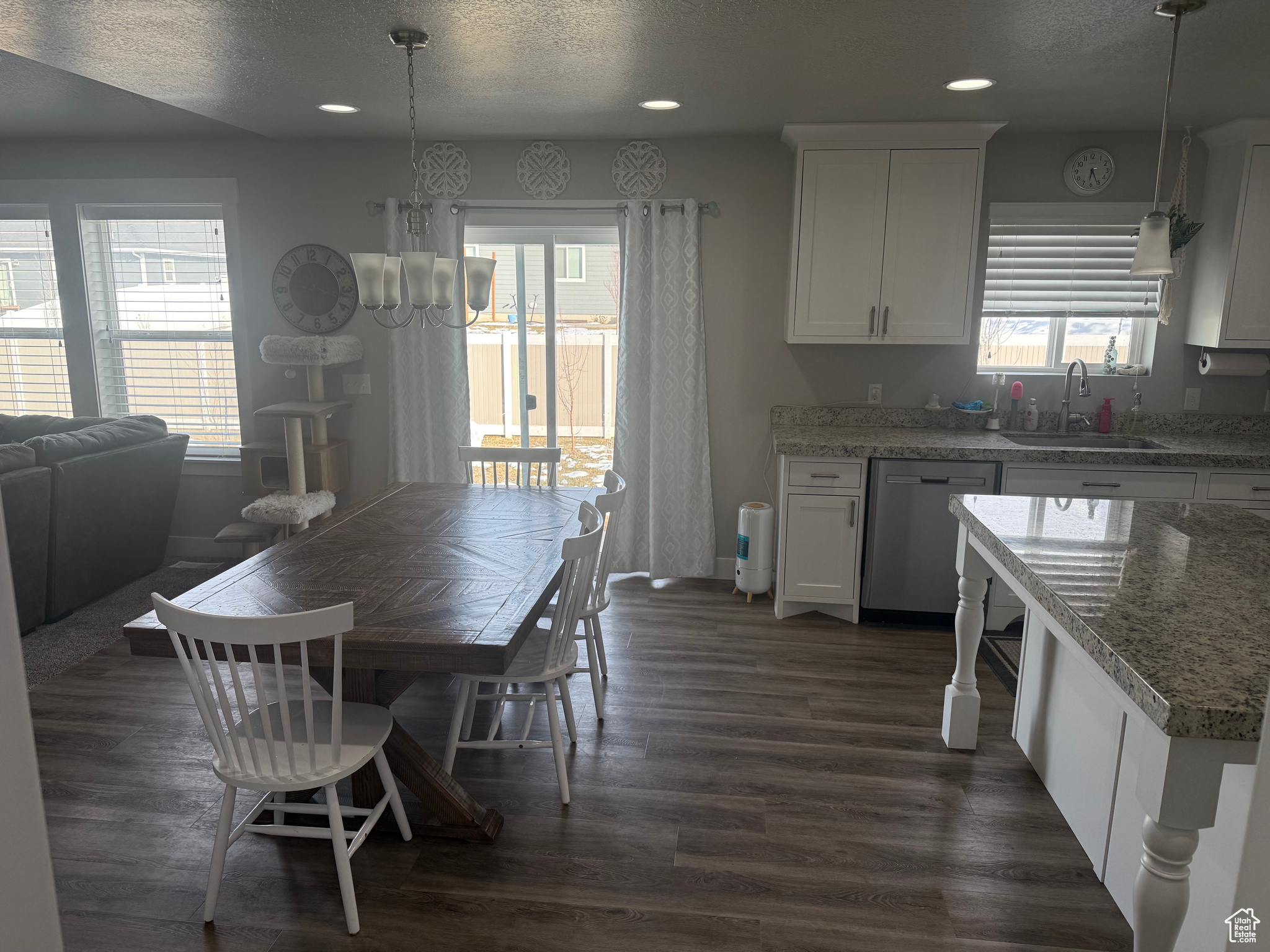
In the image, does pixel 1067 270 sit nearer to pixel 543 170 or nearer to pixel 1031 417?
pixel 1031 417

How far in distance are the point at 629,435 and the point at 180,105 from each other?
260 cm

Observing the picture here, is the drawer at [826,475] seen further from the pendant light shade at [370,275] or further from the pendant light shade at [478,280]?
the pendant light shade at [370,275]

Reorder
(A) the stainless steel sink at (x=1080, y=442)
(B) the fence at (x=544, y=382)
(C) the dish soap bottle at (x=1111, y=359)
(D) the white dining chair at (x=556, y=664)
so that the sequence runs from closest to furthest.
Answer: (D) the white dining chair at (x=556, y=664) < (A) the stainless steel sink at (x=1080, y=442) < (C) the dish soap bottle at (x=1111, y=359) < (B) the fence at (x=544, y=382)

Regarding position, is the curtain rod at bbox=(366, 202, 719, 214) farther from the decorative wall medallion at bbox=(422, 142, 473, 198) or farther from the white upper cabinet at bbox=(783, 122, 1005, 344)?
the white upper cabinet at bbox=(783, 122, 1005, 344)

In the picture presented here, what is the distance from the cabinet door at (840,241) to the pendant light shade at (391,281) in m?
2.10

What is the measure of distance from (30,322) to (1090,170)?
6034 millimetres

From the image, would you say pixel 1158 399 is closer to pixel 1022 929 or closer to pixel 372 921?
pixel 1022 929

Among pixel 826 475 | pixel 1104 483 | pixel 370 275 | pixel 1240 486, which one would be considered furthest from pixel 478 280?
pixel 1240 486

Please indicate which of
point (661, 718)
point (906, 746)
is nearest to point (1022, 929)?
point (906, 746)

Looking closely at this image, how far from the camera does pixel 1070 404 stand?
4.31m

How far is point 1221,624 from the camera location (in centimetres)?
164

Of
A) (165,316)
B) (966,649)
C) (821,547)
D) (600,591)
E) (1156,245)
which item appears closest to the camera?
(1156,245)

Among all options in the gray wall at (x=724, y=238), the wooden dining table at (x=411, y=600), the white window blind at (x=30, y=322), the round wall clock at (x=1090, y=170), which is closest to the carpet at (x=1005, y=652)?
the gray wall at (x=724, y=238)

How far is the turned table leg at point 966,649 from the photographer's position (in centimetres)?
270
